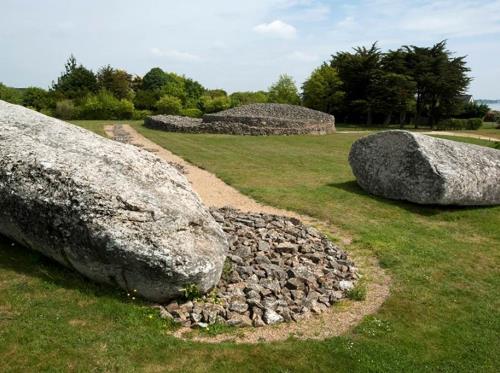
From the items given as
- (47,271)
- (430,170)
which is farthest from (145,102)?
(47,271)

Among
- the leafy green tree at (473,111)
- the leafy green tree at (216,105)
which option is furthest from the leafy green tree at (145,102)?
the leafy green tree at (473,111)

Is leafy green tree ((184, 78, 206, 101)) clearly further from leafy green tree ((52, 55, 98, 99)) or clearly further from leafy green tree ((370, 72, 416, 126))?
leafy green tree ((370, 72, 416, 126))

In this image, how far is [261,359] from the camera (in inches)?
228

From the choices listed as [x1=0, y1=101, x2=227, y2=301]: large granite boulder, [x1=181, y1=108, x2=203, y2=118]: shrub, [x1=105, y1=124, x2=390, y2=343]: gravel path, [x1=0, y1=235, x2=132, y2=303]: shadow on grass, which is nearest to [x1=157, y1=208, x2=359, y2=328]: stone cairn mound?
[x1=105, y1=124, x2=390, y2=343]: gravel path

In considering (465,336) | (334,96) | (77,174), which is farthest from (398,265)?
(334,96)

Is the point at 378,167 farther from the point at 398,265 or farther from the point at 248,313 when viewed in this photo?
the point at 248,313

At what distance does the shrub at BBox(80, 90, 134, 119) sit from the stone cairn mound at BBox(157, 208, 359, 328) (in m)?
43.3

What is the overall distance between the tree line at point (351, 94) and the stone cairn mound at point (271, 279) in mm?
40731

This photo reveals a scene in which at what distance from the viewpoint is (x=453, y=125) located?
49531mm

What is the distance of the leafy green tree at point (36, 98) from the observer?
5400 cm

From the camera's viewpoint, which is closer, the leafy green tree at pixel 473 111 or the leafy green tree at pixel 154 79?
the leafy green tree at pixel 473 111

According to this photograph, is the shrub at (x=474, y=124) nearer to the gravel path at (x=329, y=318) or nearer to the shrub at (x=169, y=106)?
the shrub at (x=169, y=106)

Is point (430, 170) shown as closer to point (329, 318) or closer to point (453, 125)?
point (329, 318)

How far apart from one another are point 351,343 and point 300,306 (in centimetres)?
116
